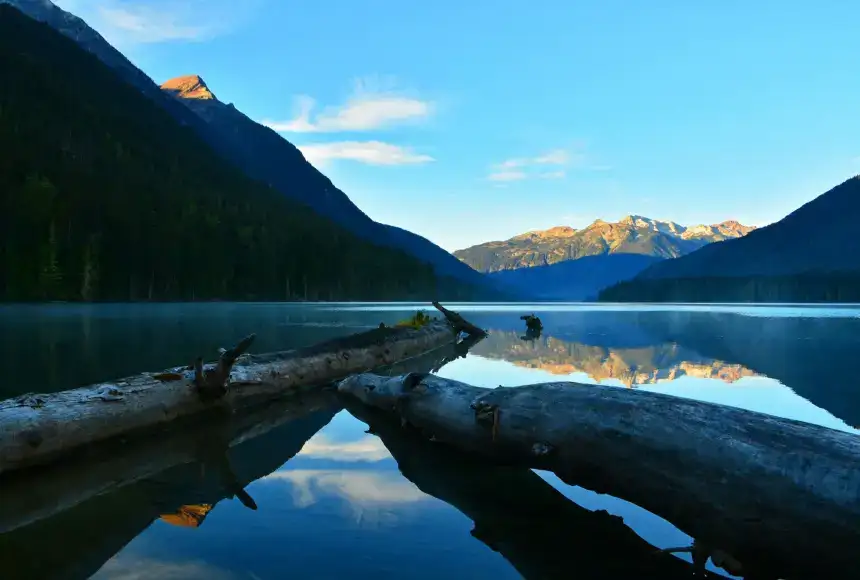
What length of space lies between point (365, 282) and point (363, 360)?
15469cm

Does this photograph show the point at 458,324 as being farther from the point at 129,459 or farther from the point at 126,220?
the point at 126,220

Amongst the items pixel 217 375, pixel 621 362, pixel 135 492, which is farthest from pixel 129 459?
pixel 621 362

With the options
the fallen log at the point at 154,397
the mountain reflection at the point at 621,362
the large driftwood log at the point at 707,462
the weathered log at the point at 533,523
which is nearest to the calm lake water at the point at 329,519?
the weathered log at the point at 533,523

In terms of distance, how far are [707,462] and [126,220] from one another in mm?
119674

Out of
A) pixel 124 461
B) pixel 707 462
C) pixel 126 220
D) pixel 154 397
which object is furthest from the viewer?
pixel 126 220

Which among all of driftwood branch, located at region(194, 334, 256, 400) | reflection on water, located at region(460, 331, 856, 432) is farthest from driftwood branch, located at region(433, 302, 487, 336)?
driftwood branch, located at region(194, 334, 256, 400)

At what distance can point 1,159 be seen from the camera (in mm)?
95875

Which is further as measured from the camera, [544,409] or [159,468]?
[159,468]

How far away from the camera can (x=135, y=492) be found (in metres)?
6.66

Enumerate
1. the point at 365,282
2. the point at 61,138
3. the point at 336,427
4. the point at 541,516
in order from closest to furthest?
the point at 541,516 < the point at 336,427 < the point at 61,138 < the point at 365,282

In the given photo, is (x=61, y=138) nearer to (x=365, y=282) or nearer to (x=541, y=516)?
(x=365, y=282)

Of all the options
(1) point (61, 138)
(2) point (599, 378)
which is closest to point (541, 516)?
(2) point (599, 378)

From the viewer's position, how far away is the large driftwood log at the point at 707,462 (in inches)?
173

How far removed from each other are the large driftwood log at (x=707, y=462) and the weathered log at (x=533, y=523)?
35cm
